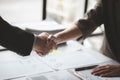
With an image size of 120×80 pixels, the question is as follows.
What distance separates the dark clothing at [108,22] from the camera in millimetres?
1677

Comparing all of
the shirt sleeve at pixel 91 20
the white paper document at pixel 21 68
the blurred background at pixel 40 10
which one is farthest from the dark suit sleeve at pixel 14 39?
the blurred background at pixel 40 10

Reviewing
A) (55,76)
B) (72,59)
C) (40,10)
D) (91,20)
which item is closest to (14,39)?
(55,76)

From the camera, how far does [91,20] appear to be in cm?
175

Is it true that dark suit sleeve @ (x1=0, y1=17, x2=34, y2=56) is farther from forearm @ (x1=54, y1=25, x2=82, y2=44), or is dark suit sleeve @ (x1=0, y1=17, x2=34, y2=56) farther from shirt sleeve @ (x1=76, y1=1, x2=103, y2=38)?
shirt sleeve @ (x1=76, y1=1, x2=103, y2=38)

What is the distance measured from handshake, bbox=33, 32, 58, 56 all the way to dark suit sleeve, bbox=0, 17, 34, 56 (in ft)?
Answer: 0.34

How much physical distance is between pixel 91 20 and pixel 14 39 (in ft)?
2.10

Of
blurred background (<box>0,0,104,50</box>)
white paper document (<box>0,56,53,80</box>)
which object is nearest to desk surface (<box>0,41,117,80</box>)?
white paper document (<box>0,56,53,80</box>)

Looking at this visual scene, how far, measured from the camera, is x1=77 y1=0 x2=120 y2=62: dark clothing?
1.68 meters

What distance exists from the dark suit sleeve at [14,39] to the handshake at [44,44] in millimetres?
104

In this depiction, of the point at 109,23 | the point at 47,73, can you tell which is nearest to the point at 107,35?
the point at 109,23

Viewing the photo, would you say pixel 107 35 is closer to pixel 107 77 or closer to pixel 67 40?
pixel 67 40

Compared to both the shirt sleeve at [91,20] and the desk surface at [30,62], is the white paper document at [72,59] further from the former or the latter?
the shirt sleeve at [91,20]

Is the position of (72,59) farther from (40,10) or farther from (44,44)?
(40,10)

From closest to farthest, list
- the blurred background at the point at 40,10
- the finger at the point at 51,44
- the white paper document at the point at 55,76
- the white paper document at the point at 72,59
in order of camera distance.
Result: the white paper document at the point at 55,76 < the white paper document at the point at 72,59 < the finger at the point at 51,44 < the blurred background at the point at 40,10
